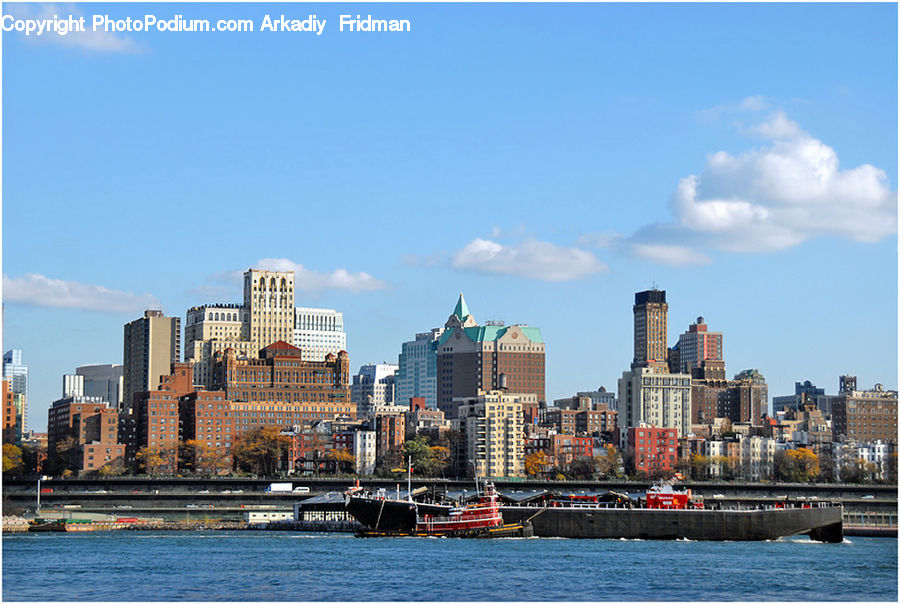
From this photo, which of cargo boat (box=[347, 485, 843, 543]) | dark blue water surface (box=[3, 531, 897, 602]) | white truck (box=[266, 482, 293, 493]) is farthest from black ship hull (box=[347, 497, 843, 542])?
white truck (box=[266, 482, 293, 493])

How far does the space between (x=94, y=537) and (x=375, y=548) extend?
31423 mm

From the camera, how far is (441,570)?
84.7 m

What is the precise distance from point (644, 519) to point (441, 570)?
41.7 metres

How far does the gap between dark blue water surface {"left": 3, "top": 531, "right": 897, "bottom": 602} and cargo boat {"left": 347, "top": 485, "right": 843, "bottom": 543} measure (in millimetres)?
2667

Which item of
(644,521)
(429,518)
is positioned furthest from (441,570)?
(644,521)

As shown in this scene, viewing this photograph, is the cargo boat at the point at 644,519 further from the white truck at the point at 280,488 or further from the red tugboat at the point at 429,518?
the white truck at the point at 280,488

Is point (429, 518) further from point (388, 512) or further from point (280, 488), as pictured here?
point (280, 488)

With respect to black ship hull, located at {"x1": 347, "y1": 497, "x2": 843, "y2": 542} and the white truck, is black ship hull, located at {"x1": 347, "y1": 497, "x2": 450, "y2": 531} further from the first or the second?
the white truck

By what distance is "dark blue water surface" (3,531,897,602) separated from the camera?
71.6 meters

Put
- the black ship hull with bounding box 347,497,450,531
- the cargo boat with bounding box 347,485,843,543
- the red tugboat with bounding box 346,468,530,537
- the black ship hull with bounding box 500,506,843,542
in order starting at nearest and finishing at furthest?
the red tugboat with bounding box 346,468,530,537, the black ship hull with bounding box 500,506,843,542, the cargo boat with bounding box 347,485,843,543, the black ship hull with bounding box 347,497,450,531

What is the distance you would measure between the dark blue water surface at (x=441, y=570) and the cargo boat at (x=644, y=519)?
267cm

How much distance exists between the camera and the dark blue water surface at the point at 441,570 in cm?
7156

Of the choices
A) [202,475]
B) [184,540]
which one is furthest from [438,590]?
[202,475]

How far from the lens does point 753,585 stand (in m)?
77.3
